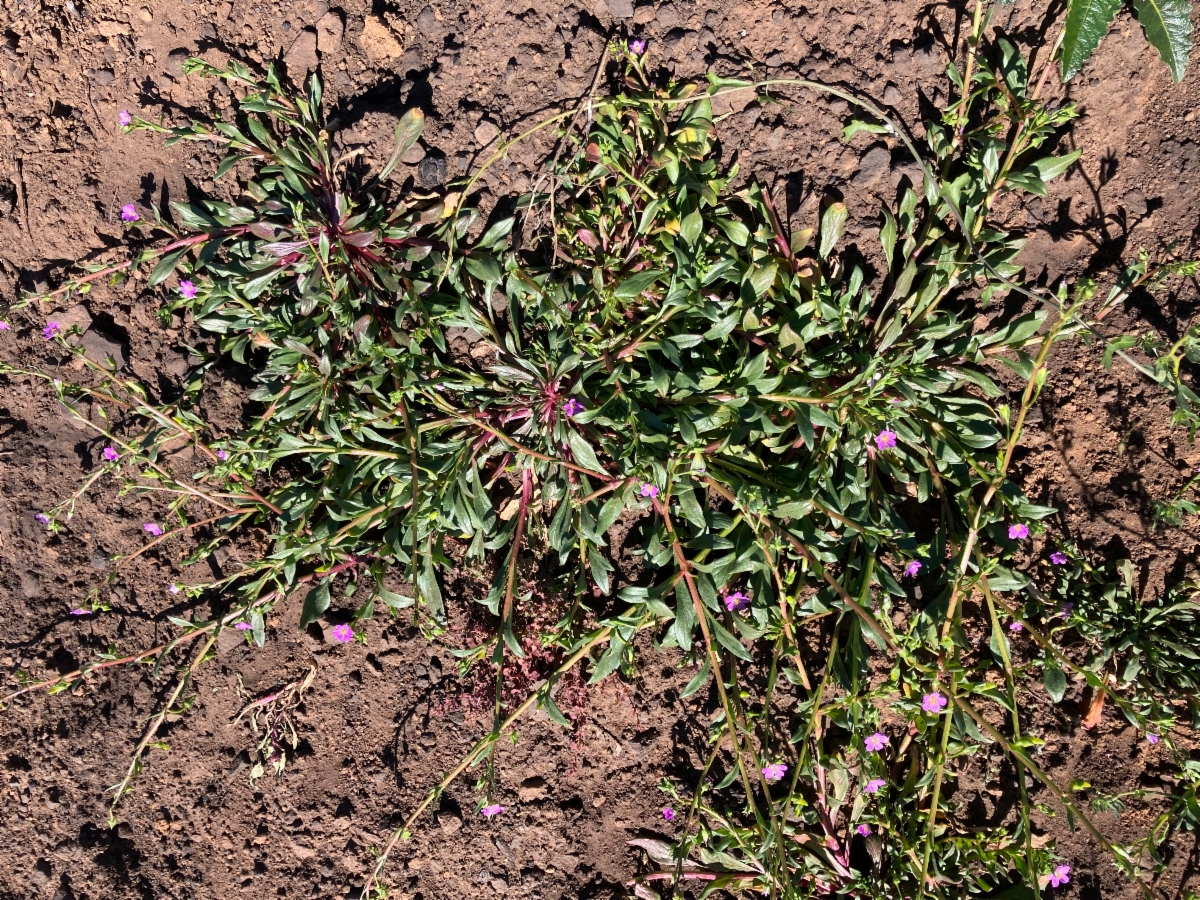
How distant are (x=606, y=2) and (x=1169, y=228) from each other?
240 cm

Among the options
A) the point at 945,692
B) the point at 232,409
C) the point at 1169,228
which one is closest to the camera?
the point at 945,692

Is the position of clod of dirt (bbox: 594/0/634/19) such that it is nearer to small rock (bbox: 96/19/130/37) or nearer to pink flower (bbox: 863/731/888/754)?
small rock (bbox: 96/19/130/37)

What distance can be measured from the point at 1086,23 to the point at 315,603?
339 cm

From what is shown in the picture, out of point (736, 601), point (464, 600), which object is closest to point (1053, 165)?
point (736, 601)

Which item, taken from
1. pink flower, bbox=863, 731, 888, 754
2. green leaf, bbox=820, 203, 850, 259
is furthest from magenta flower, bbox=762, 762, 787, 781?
green leaf, bbox=820, 203, 850, 259

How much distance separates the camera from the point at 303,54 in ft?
11.1

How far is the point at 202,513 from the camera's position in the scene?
3.38 m

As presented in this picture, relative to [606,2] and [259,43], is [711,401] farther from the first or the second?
[259,43]

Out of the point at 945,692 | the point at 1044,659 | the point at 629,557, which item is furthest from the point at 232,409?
the point at 1044,659

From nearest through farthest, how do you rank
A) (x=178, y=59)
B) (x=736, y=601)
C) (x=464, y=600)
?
(x=736, y=601), (x=464, y=600), (x=178, y=59)

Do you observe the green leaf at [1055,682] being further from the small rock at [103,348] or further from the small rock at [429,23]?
the small rock at [103,348]

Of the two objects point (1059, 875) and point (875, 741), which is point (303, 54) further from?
point (1059, 875)

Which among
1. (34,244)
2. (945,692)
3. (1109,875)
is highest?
(34,244)

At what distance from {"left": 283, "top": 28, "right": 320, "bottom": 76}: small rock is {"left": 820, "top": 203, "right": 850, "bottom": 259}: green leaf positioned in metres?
2.24
